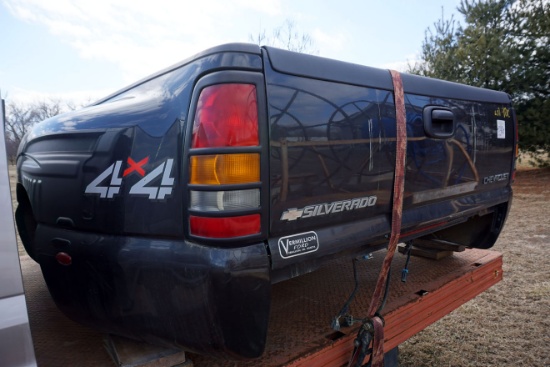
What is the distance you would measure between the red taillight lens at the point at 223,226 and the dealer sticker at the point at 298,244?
17cm

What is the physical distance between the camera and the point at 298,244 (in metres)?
1.53

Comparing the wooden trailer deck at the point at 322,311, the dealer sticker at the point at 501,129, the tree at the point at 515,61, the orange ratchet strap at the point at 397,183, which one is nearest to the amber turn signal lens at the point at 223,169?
the wooden trailer deck at the point at 322,311

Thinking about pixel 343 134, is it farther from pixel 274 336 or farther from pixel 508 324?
pixel 508 324

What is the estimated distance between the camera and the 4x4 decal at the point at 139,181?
1408 millimetres

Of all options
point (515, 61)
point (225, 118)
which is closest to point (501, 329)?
point (225, 118)

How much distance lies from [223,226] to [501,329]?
363cm

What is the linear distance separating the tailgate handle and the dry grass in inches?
83.8

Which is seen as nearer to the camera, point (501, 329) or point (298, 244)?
point (298, 244)

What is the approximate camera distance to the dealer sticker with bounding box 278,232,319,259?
147cm

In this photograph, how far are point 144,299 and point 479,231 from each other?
2.83 metres

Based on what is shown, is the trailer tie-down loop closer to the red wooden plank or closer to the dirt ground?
the red wooden plank

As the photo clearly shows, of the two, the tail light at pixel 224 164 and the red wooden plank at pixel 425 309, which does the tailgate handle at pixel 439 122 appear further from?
the tail light at pixel 224 164

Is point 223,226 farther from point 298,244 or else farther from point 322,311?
point 322,311

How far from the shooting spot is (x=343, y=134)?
1673 millimetres
